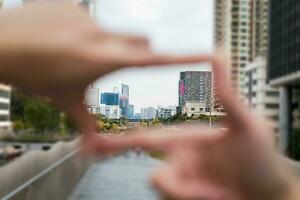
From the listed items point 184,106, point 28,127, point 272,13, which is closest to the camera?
point 184,106

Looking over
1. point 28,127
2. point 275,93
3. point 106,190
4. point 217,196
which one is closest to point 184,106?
point 28,127

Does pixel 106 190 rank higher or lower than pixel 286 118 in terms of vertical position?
lower

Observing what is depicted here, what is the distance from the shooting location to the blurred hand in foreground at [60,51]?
1.18 feet

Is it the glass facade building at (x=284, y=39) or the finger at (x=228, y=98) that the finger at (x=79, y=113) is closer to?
the finger at (x=228, y=98)

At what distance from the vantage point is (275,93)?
19172 millimetres

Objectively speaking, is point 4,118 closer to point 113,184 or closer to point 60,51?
point 60,51

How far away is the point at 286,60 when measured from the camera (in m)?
15.8

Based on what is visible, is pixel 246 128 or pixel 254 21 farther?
pixel 254 21

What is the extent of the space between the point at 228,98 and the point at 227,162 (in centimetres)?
4

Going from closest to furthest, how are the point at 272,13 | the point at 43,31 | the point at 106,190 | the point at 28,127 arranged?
the point at 43,31 < the point at 28,127 < the point at 106,190 < the point at 272,13

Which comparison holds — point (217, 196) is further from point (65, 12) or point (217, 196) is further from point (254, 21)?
point (254, 21)

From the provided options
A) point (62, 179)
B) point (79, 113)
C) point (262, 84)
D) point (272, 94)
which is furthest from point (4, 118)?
point (272, 94)

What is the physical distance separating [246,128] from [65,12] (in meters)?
0.14

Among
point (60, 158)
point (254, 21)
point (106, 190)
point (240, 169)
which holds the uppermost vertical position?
point (254, 21)
